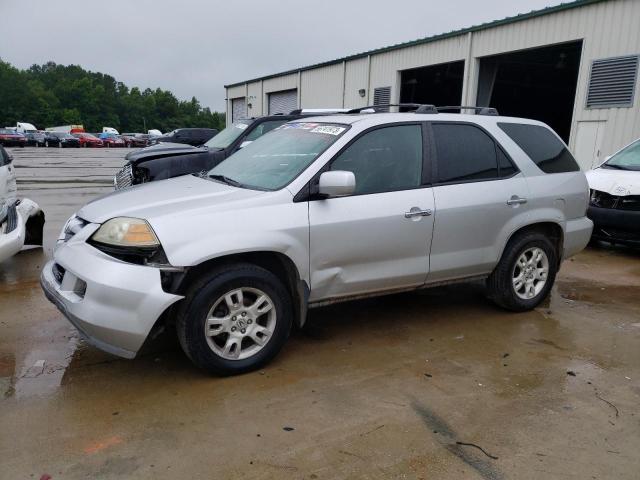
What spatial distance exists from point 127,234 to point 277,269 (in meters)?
1.03

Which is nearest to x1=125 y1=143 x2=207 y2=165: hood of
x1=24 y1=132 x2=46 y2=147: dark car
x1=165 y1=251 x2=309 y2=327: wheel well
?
x1=165 y1=251 x2=309 y2=327: wheel well

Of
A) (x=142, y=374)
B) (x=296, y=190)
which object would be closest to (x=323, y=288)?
(x=296, y=190)

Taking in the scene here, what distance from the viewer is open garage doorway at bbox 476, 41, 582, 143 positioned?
16469 mm

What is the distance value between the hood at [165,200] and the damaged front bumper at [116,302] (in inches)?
13.7

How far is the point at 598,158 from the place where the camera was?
12523mm

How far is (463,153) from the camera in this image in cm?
452

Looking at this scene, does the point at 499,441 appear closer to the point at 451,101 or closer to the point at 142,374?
the point at 142,374

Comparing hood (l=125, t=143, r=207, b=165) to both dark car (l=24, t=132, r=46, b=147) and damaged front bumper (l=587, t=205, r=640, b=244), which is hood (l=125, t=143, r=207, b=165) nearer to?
damaged front bumper (l=587, t=205, r=640, b=244)

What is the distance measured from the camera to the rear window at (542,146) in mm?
4867

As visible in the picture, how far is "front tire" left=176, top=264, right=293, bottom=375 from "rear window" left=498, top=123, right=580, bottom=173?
8.77 ft

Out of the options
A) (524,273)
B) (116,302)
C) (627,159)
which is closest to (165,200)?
(116,302)

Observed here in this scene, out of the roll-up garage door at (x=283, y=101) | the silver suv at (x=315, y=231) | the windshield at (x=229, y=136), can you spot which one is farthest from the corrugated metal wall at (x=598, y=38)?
the roll-up garage door at (x=283, y=101)

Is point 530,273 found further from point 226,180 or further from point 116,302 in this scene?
point 116,302

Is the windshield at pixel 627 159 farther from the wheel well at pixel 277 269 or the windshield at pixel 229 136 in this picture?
the wheel well at pixel 277 269
